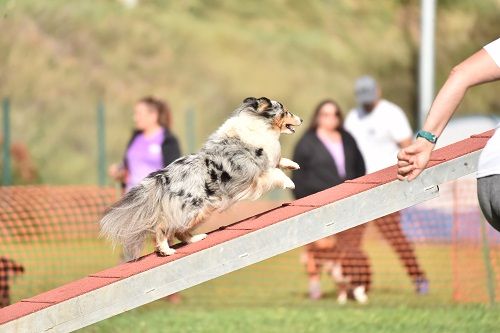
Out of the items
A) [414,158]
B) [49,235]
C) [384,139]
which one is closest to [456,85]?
[414,158]

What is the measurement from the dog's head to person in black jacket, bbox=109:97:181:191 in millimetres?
3763

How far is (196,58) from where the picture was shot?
2272cm

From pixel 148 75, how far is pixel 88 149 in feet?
9.93

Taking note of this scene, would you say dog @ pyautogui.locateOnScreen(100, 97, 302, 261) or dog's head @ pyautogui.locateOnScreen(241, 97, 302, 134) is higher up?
dog's head @ pyautogui.locateOnScreen(241, 97, 302, 134)

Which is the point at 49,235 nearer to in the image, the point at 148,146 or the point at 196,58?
the point at 148,146

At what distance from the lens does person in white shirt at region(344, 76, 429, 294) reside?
9953mm

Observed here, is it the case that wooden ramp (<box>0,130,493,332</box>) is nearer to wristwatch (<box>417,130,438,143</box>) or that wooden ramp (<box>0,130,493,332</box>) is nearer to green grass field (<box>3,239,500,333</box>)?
wristwatch (<box>417,130,438,143</box>)

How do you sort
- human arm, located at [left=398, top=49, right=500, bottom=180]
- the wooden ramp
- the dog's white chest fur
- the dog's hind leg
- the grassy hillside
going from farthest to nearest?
the grassy hillside → the dog's white chest fur → the dog's hind leg → the wooden ramp → human arm, located at [left=398, top=49, right=500, bottom=180]

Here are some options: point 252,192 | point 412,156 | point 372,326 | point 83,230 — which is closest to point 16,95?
point 83,230

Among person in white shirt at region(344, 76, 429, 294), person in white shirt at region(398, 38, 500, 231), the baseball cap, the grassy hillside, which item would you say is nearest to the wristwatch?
person in white shirt at region(398, 38, 500, 231)

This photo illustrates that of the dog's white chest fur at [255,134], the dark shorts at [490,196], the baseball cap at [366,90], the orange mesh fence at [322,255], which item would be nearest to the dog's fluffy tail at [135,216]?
the dog's white chest fur at [255,134]

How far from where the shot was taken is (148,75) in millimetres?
22219

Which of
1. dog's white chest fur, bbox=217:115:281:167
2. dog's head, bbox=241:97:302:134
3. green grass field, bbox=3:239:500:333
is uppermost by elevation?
dog's head, bbox=241:97:302:134

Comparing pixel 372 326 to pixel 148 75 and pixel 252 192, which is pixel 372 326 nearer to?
pixel 252 192
